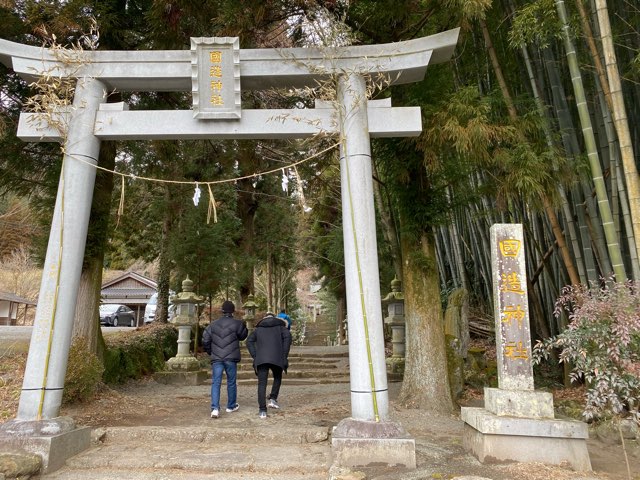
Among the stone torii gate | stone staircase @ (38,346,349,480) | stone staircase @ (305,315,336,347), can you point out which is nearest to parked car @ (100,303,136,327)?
stone staircase @ (305,315,336,347)

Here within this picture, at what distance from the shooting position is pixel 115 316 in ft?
66.6

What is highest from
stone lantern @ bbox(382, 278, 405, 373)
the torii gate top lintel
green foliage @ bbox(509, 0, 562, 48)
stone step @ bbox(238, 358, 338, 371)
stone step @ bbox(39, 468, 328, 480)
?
green foliage @ bbox(509, 0, 562, 48)

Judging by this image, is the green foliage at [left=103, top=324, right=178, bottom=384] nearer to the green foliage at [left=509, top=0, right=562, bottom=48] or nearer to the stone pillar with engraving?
the stone pillar with engraving

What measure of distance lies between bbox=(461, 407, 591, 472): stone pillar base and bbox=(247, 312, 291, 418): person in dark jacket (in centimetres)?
263

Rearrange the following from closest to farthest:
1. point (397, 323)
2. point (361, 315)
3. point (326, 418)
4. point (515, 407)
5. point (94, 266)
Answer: point (515, 407) → point (361, 315) → point (326, 418) → point (94, 266) → point (397, 323)

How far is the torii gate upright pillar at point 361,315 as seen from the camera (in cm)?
365

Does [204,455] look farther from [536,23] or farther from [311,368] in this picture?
[311,368]

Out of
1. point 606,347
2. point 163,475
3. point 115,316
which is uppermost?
point 115,316

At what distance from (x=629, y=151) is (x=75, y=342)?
694cm

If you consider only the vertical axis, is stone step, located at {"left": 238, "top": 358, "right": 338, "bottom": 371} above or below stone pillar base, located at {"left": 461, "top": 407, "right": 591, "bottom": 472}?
above

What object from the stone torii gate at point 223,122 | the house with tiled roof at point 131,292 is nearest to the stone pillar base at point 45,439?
the stone torii gate at point 223,122

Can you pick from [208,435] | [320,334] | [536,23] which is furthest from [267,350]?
[320,334]

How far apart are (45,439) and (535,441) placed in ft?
13.3

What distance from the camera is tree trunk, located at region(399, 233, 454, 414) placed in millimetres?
5762
